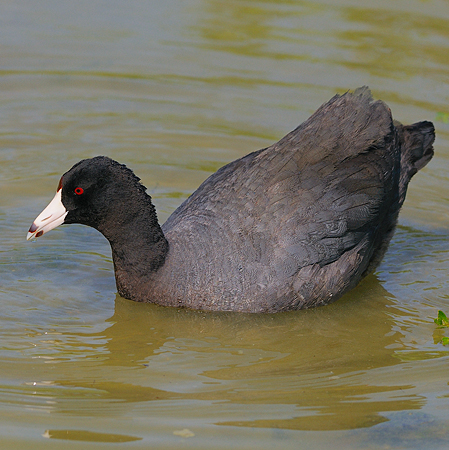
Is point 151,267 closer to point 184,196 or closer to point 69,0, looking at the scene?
point 184,196

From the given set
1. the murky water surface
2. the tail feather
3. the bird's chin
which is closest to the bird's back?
the murky water surface

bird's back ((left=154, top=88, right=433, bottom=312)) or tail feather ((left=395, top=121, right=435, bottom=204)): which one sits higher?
tail feather ((left=395, top=121, right=435, bottom=204))

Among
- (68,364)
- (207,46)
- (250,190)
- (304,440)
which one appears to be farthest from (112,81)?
(304,440)

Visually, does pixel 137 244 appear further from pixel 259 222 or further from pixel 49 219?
pixel 259 222

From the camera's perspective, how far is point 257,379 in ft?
17.1

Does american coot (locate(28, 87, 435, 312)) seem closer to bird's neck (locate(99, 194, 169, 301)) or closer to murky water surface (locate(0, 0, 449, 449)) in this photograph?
bird's neck (locate(99, 194, 169, 301))

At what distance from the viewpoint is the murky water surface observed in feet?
15.5

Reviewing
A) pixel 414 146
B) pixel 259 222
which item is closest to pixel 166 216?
pixel 259 222

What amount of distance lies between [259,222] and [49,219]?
1.48m

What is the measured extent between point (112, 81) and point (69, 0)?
259 cm

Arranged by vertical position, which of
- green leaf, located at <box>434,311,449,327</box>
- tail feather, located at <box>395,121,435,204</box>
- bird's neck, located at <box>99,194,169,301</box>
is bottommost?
green leaf, located at <box>434,311,449,327</box>

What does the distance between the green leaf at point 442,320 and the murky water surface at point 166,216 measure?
6 centimetres

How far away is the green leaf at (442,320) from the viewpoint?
19.6ft

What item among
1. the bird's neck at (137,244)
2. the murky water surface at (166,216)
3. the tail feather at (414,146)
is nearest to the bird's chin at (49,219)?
the bird's neck at (137,244)
